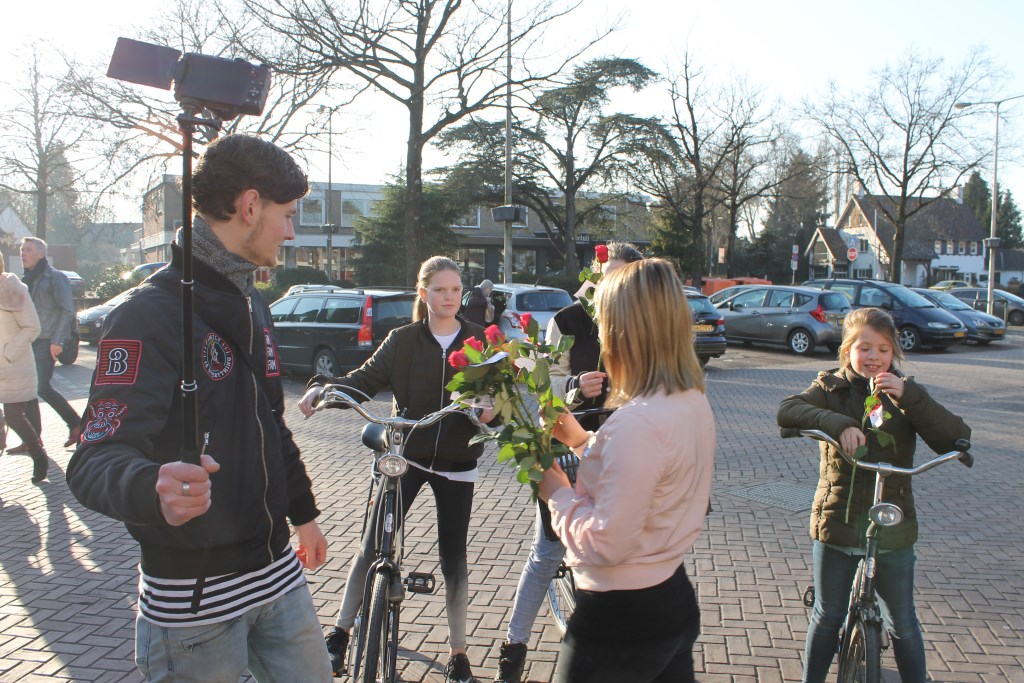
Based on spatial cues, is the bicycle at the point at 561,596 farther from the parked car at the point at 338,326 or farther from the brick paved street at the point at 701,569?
the parked car at the point at 338,326

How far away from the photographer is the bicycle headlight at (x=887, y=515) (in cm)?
287

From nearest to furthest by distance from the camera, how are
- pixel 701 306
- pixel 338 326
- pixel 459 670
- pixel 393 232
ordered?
1. pixel 459 670
2. pixel 338 326
3. pixel 701 306
4. pixel 393 232

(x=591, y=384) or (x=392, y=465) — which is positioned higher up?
(x=591, y=384)

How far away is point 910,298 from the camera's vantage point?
20.2 metres

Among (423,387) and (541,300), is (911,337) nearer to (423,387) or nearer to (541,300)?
(541,300)

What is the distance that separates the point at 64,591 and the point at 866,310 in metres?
4.58

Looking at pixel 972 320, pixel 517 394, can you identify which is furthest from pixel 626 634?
pixel 972 320

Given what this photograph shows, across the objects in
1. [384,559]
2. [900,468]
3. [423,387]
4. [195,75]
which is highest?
Answer: [195,75]

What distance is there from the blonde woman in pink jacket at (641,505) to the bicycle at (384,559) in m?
0.97

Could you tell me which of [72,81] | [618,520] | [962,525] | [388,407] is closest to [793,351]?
[388,407]

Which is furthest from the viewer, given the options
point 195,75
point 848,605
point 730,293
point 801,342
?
point 730,293

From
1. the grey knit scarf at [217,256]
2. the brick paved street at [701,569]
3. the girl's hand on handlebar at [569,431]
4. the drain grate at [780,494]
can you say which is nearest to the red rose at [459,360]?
the girl's hand on handlebar at [569,431]

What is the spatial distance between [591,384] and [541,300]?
13586 mm

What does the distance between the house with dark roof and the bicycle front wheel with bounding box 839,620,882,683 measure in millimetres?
71266
